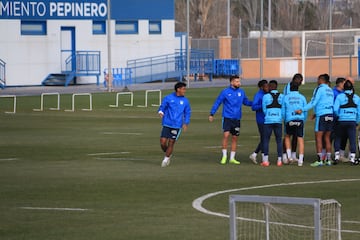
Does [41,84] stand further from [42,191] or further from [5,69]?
[42,191]

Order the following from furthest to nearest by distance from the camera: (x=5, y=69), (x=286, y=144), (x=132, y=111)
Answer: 1. (x=5, y=69)
2. (x=132, y=111)
3. (x=286, y=144)

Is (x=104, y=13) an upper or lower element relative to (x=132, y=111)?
upper

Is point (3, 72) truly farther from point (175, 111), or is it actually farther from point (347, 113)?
point (347, 113)

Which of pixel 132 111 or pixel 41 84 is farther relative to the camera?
pixel 41 84

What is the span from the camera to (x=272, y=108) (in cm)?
2258

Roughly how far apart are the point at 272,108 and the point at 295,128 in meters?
0.64

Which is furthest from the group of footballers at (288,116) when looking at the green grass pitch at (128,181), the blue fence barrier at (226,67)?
the blue fence barrier at (226,67)

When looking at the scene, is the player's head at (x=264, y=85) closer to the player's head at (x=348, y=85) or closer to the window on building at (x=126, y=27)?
the player's head at (x=348, y=85)

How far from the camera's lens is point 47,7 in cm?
6731

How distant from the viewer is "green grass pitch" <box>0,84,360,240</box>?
14.6 metres

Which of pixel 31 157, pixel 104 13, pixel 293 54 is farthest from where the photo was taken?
pixel 293 54

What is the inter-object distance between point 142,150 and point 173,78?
48.2 m

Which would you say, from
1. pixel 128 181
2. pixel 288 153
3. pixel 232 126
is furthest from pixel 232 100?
pixel 128 181

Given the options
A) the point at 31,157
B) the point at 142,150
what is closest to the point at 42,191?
the point at 31,157
